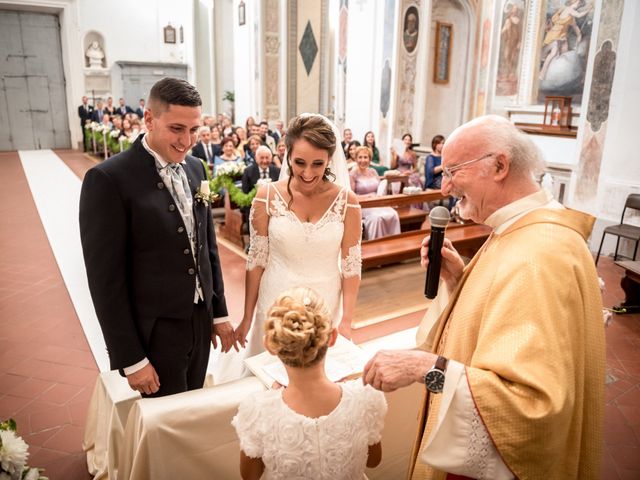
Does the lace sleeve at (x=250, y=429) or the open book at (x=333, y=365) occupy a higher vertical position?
the lace sleeve at (x=250, y=429)

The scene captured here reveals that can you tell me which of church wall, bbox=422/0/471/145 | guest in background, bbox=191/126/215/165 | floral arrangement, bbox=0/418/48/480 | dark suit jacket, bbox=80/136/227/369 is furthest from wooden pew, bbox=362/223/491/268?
church wall, bbox=422/0/471/145

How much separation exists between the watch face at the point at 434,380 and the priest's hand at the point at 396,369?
2 centimetres

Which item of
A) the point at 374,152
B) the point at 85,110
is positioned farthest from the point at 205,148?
the point at 85,110

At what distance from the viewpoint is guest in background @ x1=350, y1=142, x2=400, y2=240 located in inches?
268

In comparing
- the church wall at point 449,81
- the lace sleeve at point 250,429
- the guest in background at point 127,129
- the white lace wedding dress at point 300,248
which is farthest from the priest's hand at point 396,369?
the guest in background at point 127,129

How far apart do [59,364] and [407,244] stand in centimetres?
360

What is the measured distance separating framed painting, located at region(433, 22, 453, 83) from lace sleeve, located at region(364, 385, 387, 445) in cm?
1218

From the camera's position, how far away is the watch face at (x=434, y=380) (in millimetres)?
1369

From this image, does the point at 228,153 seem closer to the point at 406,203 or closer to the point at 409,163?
the point at 409,163

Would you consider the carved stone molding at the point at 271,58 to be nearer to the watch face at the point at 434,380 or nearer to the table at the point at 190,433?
the table at the point at 190,433

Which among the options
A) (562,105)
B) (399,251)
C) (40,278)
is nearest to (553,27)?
(562,105)

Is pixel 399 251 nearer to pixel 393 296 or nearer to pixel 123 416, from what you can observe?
pixel 393 296

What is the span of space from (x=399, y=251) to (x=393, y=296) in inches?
20.6

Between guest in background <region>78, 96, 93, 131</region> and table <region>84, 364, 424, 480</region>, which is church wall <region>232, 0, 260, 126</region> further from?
table <region>84, 364, 424, 480</region>
